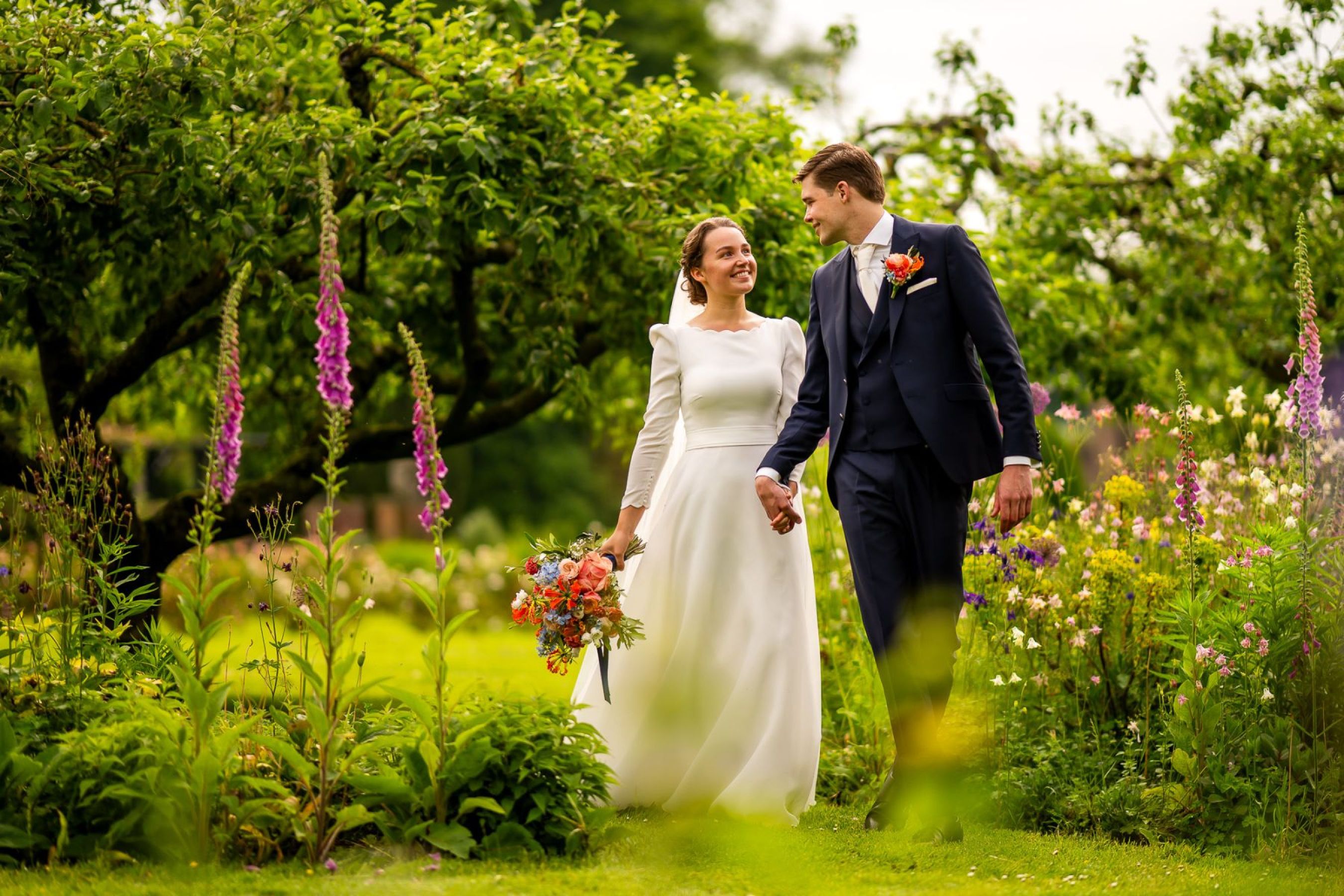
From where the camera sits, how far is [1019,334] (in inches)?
307

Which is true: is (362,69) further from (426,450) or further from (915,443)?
(915,443)

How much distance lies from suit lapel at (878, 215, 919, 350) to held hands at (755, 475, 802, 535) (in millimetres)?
594

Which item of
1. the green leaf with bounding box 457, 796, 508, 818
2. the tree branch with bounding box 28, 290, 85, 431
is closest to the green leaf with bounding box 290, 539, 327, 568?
the green leaf with bounding box 457, 796, 508, 818

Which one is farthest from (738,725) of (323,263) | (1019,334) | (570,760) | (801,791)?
(1019,334)

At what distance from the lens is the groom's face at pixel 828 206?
14.7 feet

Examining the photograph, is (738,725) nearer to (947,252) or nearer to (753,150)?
(947,252)

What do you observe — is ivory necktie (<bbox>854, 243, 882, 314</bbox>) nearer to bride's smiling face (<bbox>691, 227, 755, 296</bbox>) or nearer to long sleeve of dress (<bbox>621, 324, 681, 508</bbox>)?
bride's smiling face (<bbox>691, 227, 755, 296</bbox>)

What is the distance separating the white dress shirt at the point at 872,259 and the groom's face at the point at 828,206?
0.10 m

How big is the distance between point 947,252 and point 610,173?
117 inches

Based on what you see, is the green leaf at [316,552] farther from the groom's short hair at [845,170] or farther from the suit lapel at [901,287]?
the groom's short hair at [845,170]

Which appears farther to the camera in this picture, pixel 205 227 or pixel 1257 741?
pixel 205 227

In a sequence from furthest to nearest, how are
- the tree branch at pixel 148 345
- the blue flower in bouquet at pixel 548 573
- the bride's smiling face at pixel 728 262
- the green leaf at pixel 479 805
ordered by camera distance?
the tree branch at pixel 148 345 < the bride's smiling face at pixel 728 262 < the blue flower in bouquet at pixel 548 573 < the green leaf at pixel 479 805

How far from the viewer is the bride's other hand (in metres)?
4.88

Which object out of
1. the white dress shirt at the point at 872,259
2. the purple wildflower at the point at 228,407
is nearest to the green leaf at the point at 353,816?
the purple wildflower at the point at 228,407
